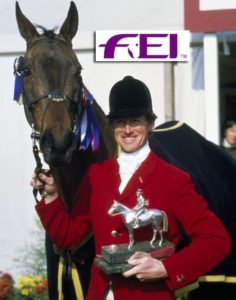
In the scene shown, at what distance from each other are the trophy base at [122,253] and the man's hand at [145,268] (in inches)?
0.9

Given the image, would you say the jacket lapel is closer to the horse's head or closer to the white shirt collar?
the white shirt collar

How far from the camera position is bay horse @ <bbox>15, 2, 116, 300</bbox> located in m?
2.69

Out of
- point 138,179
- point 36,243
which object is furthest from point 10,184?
point 138,179

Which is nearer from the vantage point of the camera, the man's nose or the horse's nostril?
the man's nose

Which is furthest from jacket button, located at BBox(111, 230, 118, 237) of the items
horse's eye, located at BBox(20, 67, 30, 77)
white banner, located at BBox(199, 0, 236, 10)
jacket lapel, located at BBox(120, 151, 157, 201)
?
white banner, located at BBox(199, 0, 236, 10)

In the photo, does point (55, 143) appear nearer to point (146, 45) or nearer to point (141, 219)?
point (141, 219)

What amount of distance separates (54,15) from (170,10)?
1090 mm

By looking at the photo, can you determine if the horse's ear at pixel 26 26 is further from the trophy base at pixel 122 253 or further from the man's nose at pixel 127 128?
the trophy base at pixel 122 253

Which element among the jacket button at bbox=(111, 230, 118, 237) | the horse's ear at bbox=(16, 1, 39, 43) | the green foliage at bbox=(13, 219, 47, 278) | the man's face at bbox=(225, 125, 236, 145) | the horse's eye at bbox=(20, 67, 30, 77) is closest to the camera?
the jacket button at bbox=(111, 230, 118, 237)

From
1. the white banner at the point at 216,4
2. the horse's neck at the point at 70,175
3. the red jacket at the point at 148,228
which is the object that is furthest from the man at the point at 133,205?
the white banner at the point at 216,4

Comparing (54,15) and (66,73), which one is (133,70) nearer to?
(54,15)

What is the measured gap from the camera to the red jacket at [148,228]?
2.25 metres

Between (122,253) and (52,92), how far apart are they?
3.05 feet

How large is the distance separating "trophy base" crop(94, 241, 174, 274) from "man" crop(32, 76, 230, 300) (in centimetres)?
3
